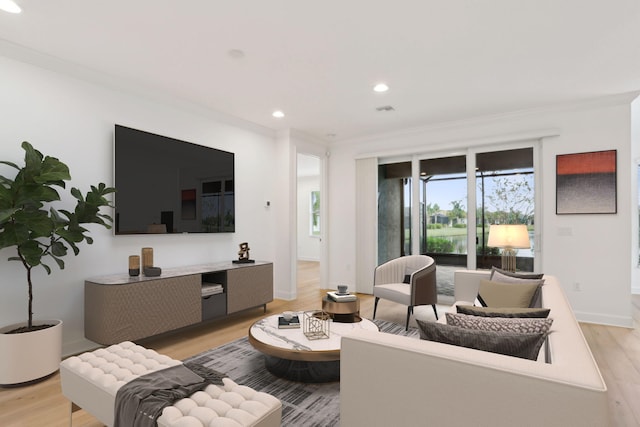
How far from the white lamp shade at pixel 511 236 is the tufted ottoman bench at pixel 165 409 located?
10.5ft

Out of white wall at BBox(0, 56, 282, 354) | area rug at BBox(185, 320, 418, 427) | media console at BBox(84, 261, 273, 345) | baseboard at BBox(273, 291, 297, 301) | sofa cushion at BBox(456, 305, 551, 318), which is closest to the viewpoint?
sofa cushion at BBox(456, 305, 551, 318)

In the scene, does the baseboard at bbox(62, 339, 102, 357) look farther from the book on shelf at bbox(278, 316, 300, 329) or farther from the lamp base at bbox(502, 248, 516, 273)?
the lamp base at bbox(502, 248, 516, 273)

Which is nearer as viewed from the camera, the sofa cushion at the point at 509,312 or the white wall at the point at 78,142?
the sofa cushion at the point at 509,312

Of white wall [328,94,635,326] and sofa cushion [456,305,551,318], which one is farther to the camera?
white wall [328,94,635,326]

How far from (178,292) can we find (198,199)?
1233 millimetres

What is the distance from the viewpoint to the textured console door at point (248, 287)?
13.0 ft

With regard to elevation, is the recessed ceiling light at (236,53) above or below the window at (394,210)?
above

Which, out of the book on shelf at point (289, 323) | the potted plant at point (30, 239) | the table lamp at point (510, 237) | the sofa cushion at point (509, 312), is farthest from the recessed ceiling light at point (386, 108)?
the potted plant at point (30, 239)

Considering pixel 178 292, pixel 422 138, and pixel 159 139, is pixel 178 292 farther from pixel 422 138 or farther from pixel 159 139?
pixel 422 138

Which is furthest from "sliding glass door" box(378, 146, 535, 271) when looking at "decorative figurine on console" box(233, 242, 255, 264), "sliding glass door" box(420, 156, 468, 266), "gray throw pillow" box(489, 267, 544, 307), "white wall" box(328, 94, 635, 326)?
"decorative figurine on console" box(233, 242, 255, 264)

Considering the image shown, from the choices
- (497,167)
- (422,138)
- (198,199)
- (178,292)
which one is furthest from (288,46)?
(497,167)

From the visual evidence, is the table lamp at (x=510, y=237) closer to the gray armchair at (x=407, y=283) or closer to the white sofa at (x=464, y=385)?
the gray armchair at (x=407, y=283)

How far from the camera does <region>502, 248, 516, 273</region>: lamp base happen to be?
400 cm

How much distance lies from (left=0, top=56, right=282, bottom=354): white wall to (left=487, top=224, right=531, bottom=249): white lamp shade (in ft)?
11.0
